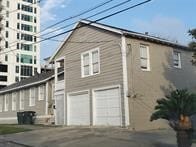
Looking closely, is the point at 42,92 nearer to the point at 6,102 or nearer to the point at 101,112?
the point at 6,102

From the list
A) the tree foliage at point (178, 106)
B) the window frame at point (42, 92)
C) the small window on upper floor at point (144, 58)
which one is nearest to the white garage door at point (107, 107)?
the small window on upper floor at point (144, 58)

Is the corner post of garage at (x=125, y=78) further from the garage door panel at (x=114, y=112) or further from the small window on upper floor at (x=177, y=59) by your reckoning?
the small window on upper floor at (x=177, y=59)

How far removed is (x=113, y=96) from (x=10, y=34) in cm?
7966

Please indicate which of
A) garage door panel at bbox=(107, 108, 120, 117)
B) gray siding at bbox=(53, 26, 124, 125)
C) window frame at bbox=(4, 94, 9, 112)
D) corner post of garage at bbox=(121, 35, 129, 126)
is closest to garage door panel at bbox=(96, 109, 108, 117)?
garage door panel at bbox=(107, 108, 120, 117)

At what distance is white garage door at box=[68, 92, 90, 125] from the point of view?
27.1 meters

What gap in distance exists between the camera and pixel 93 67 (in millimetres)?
26859

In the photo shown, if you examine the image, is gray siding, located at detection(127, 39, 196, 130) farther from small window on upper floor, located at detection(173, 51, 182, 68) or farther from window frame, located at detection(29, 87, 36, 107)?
window frame, located at detection(29, 87, 36, 107)

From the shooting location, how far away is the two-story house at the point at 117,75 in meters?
23.9

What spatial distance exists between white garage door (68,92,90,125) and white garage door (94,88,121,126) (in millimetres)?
1032

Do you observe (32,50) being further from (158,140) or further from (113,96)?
(158,140)

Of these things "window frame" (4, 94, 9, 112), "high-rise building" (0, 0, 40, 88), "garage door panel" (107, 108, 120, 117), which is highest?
"high-rise building" (0, 0, 40, 88)

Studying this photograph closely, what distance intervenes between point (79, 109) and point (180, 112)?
15117 mm

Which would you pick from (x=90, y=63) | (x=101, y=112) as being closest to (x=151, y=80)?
(x=101, y=112)

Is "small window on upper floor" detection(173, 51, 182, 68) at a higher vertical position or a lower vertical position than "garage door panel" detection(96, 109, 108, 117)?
higher
